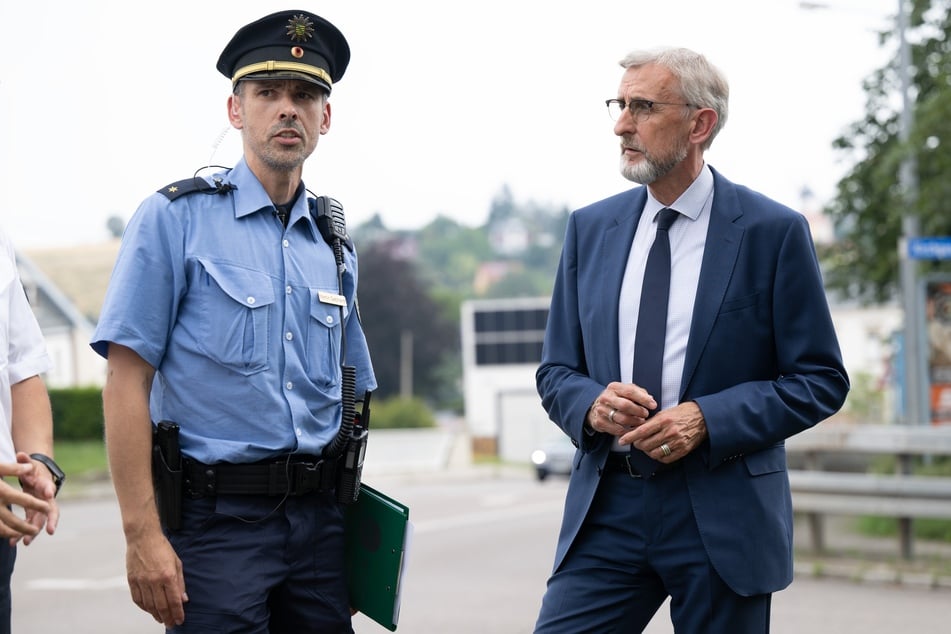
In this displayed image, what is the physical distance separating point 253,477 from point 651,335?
1190mm

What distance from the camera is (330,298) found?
12.2 ft

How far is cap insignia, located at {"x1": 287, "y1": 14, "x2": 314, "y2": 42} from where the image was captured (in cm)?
376

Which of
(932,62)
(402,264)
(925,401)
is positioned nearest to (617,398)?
(925,401)

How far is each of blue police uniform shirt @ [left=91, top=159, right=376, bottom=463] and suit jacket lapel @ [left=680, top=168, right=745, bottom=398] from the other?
3.35 feet

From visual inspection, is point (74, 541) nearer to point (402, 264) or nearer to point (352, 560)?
point (352, 560)

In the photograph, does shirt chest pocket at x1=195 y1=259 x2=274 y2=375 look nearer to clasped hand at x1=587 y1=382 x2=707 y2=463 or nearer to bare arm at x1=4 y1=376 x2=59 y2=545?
bare arm at x1=4 y1=376 x2=59 y2=545

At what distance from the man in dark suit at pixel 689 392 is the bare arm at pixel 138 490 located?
3.64ft

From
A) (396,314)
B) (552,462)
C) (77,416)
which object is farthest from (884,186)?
(396,314)

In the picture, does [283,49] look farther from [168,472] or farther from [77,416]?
[77,416]

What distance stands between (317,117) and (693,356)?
1.26m

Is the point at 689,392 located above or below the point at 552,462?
above

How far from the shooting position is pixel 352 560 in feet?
12.5

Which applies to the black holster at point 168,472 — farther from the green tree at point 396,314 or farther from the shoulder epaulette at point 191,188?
the green tree at point 396,314

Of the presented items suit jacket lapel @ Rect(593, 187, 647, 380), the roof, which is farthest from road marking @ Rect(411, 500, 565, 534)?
the roof
